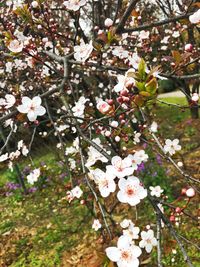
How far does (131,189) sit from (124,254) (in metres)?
0.24

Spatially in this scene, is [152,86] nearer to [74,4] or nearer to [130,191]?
[130,191]

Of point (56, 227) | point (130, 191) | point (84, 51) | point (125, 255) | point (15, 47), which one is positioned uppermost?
point (15, 47)

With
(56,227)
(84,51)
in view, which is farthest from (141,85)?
(56,227)

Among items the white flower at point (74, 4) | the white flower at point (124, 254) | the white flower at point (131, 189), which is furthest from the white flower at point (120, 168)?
the white flower at point (74, 4)

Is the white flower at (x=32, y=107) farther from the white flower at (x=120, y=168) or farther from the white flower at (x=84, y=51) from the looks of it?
the white flower at (x=84, y=51)

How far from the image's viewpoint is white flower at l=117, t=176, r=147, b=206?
1278mm

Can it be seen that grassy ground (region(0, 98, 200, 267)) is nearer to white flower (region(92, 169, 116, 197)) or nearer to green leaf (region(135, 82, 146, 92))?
white flower (region(92, 169, 116, 197))

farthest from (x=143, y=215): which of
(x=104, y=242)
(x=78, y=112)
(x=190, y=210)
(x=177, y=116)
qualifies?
(x=177, y=116)

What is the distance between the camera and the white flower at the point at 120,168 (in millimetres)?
1290

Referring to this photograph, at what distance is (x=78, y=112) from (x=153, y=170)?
10.9 ft

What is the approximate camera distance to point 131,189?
4.28 feet

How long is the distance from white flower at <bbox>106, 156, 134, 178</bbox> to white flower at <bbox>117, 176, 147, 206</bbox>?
0.02 metres

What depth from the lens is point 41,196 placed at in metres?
6.72

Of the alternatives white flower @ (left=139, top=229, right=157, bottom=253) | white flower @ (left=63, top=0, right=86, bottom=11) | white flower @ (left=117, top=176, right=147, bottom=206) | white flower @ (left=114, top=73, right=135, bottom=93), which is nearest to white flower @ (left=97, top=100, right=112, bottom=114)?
white flower @ (left=114, top=73, right=135, bottom=93)
